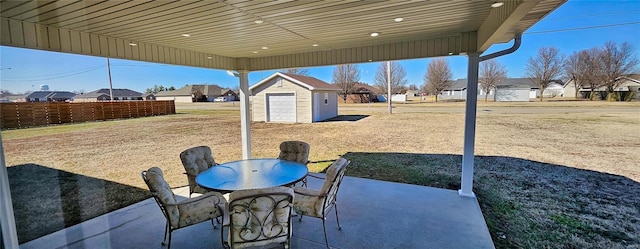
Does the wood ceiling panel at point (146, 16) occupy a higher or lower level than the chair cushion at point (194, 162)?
higher

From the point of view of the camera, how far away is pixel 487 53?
12.7 feet

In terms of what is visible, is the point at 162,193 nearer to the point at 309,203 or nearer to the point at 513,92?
the point at 309,203

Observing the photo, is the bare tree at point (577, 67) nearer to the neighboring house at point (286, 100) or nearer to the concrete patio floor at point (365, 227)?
the concrete patio floor at point (365, 227)

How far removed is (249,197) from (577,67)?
48.2 ft

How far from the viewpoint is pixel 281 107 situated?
1425 centimetres

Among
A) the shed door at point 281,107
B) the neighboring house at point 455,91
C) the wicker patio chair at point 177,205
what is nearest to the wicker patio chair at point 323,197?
the wicker patio chair at point 177,205

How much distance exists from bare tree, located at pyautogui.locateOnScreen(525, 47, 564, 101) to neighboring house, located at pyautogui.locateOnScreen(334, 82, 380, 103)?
1362 centimetres

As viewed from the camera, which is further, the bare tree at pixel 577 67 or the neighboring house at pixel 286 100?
the neighboring house at pixel 286 100

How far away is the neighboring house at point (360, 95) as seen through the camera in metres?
28.1

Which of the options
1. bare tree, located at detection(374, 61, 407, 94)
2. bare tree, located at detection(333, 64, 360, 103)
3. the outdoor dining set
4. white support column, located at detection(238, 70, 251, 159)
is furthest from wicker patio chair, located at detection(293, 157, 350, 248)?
bare tree, located at detection(374, 61, 407, 94)

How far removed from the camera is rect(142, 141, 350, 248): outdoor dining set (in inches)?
87.9

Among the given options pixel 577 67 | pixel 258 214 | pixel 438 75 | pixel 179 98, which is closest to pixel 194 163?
pixel 258 214

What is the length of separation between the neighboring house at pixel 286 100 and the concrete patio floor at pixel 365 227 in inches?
381

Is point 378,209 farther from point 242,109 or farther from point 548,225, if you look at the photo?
point 242,109
